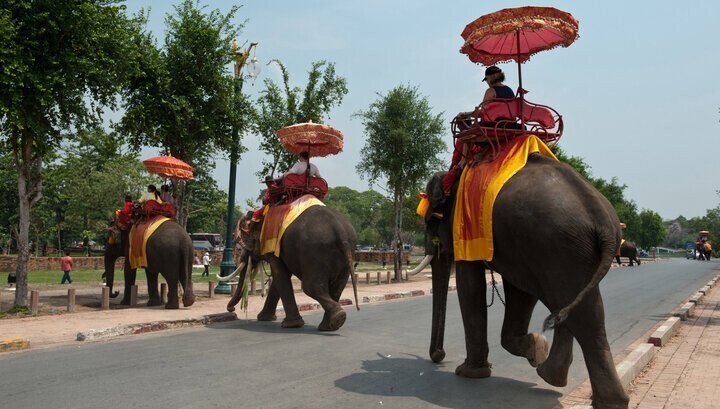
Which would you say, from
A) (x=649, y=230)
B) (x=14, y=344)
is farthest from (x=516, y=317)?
(x=649, y=230)

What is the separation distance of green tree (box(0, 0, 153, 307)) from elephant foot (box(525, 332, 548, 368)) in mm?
10412

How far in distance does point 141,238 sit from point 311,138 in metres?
5.02

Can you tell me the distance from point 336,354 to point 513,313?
2465mm

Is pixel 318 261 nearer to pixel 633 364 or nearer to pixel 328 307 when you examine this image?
pixel 328 307

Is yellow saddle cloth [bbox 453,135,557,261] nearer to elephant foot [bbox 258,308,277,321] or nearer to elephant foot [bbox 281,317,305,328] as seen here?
→ elephant foot [bbox 281,317,305,328]

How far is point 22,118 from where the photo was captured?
12.4 m

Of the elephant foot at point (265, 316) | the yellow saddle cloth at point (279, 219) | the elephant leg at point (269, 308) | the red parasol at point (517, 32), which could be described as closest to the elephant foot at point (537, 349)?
the red parasol at point (517, 32)

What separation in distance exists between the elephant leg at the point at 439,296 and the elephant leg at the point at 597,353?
2315 millimetres

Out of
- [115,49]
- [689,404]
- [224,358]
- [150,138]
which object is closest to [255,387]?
[224,358]

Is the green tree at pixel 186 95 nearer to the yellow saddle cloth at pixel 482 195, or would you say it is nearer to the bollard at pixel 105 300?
the bollard at pixel 105 300

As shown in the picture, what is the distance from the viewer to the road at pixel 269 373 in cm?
563

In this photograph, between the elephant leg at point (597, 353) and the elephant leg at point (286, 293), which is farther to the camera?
the elephant leg at point (286, 293)

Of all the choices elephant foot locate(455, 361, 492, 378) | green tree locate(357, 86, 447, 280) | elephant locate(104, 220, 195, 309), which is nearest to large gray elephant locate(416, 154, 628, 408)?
elephant foot locate(455, 361, 492, 378)

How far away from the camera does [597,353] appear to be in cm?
493
